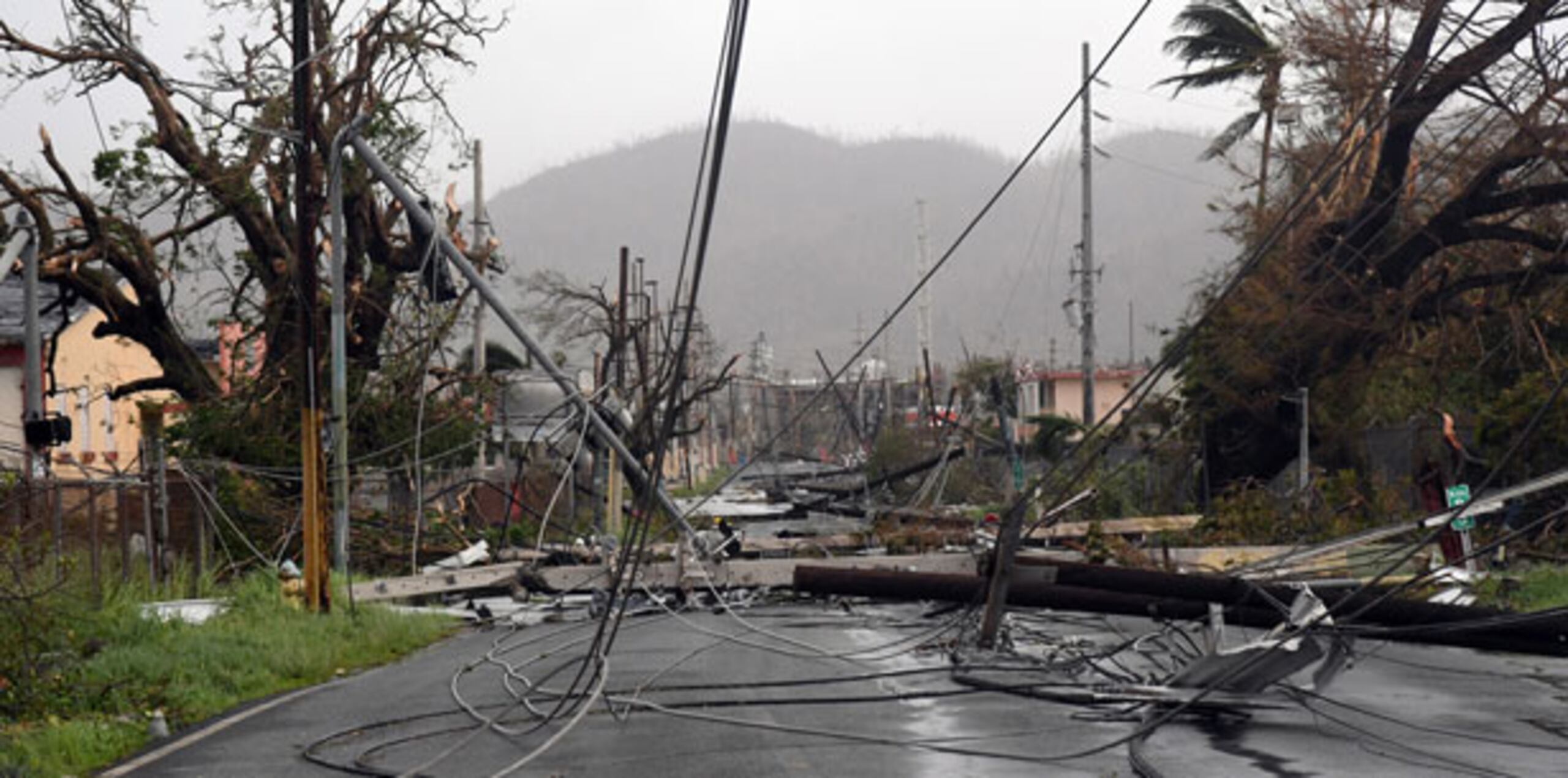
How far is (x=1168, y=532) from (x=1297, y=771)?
2138cm

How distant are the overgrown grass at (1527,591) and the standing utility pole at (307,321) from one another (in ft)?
42.2

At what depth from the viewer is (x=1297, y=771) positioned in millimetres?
9523

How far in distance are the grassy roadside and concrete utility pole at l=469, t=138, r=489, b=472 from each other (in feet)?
40.9

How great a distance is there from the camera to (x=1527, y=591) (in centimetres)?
1883

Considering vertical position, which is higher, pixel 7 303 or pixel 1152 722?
pixel 7 303

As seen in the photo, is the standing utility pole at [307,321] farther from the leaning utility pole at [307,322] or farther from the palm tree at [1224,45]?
the palm tree at [1224,45]

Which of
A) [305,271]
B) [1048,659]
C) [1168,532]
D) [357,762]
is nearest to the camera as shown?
[357,762]

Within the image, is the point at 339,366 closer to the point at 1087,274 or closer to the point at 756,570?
the point at 756,570

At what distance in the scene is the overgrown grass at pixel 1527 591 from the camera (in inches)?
705

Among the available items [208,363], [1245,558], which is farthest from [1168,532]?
[208,363]

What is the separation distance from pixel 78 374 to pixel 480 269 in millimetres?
16394

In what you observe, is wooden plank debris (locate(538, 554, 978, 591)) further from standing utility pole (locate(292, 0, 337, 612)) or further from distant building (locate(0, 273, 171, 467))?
distant building (locate(0, 273, 171, 467))

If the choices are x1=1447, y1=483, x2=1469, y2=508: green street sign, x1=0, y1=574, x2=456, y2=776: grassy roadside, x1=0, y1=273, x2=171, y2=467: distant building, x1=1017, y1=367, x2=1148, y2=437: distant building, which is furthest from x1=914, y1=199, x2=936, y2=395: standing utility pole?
x1=1447, y1=483, x2=1469, y2=508: green street sign

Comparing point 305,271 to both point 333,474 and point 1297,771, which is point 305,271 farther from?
point 1297,771
